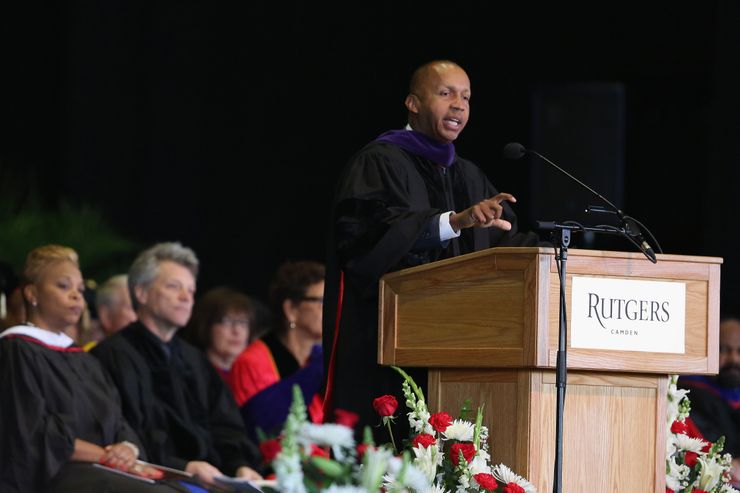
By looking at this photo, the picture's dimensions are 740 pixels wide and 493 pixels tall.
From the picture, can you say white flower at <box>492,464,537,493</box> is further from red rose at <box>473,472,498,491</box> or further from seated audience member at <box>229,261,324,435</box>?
seated audience member at <box>229,261,324,435</box>

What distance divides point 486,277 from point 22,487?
7.49ft

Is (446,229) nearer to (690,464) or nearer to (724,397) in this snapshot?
(690,464)

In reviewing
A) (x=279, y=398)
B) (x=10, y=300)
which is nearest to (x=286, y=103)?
(x=10, y=300)

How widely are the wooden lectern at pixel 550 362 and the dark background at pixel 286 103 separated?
18.7 feet

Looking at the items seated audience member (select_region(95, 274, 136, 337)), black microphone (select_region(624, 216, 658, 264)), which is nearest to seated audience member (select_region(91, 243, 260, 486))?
seated audience member (select_region(95, 274, 136, 337))

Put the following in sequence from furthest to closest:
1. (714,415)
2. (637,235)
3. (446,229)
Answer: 1. (714,415)
2. (446,229)
3. (637,235)

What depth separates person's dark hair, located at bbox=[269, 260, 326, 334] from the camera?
6609mm

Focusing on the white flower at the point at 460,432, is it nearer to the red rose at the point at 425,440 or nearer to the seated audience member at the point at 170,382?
the red rose at the point at 425,440

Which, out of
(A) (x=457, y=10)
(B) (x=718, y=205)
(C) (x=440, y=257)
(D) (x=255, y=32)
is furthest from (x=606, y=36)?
(C) (x=440, y=257)

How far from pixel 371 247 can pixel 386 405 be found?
0.49 metres

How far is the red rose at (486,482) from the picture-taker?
11.4ft

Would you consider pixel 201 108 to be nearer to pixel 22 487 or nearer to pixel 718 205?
pixel 718 205

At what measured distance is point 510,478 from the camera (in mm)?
3490

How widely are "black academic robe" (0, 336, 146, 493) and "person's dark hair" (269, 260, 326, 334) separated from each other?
1.18m
